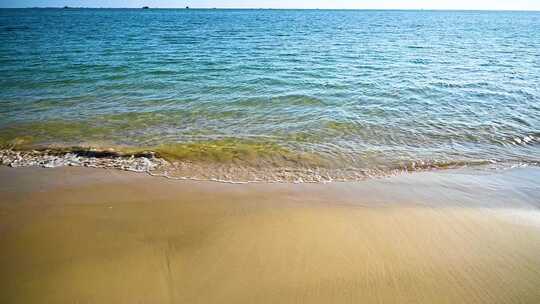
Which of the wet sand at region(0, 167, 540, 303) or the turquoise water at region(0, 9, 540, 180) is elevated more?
the turquoise water at region(0, 9, 540, 180)

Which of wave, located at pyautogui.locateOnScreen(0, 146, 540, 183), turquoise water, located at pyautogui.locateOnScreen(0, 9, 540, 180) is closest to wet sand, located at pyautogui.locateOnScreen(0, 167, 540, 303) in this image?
wave, located at pyautogui.locateOnScreen(0, 146, 540, 183)

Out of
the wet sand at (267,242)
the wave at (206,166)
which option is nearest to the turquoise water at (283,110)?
the wave at (206,166)

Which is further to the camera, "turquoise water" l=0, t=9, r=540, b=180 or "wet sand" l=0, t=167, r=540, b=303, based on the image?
"turquoise water" l=0, t=9, r=540, b=180

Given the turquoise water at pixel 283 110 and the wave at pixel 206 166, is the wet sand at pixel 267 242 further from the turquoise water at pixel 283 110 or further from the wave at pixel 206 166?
the turquoise water at pixel 283 110

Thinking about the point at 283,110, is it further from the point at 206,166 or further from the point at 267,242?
the point at 267,242

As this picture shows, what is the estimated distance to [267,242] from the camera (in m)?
3.89

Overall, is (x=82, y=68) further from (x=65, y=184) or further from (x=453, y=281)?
(x=453, y=281)

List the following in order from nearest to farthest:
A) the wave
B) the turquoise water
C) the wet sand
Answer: the wet sand → the wave → the turquoise water

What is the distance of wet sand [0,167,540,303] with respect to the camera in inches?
125

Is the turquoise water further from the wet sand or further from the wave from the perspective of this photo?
the wet sand

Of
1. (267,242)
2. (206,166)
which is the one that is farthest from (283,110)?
(267,242)

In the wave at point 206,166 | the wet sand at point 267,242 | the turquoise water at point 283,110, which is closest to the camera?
the wet sand at point 267,242

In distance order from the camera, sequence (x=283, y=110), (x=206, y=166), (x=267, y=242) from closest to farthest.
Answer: (x=267, y=242) → (x=206, y=166) → (x=283, y=110)

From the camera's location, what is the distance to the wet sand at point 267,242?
3.18 m
